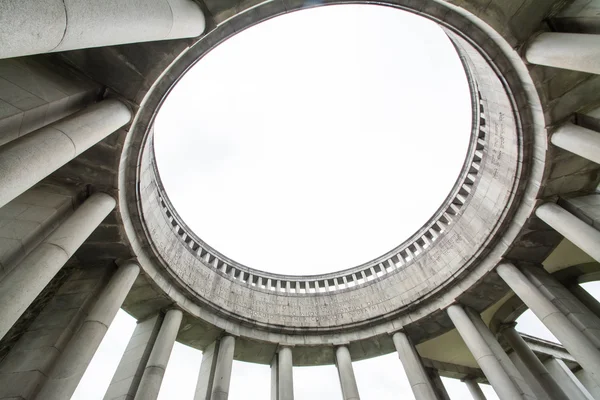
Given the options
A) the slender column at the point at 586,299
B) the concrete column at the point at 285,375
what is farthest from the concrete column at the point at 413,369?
the slender column at the point at 586,299

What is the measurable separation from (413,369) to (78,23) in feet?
67.3

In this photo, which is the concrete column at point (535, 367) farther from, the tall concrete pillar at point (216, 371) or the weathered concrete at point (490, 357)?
the tall concrete pillar at point (216, 371)

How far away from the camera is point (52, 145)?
7.98 meters

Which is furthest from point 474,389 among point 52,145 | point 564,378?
point 52,145

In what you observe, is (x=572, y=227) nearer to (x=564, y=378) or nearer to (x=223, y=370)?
(x=223, y=370)

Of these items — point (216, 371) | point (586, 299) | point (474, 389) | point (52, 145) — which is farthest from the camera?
point (474, 389)

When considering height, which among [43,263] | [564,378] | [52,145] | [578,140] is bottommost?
[43,263]

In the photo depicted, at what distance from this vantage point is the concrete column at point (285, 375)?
17266mm

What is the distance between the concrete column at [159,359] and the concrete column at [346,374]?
10012 millimetres

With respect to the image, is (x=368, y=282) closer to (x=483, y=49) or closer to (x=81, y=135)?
(x=483, y=49)

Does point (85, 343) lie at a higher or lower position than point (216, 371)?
lower

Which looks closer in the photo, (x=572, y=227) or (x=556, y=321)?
(x=572, y=227)

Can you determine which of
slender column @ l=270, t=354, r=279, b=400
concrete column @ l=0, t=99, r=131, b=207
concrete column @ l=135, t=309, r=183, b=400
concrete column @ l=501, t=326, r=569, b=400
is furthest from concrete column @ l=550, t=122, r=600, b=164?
concrete column @ l=135, t=309, r=183, b=400

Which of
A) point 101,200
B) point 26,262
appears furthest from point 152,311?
point 26,262
